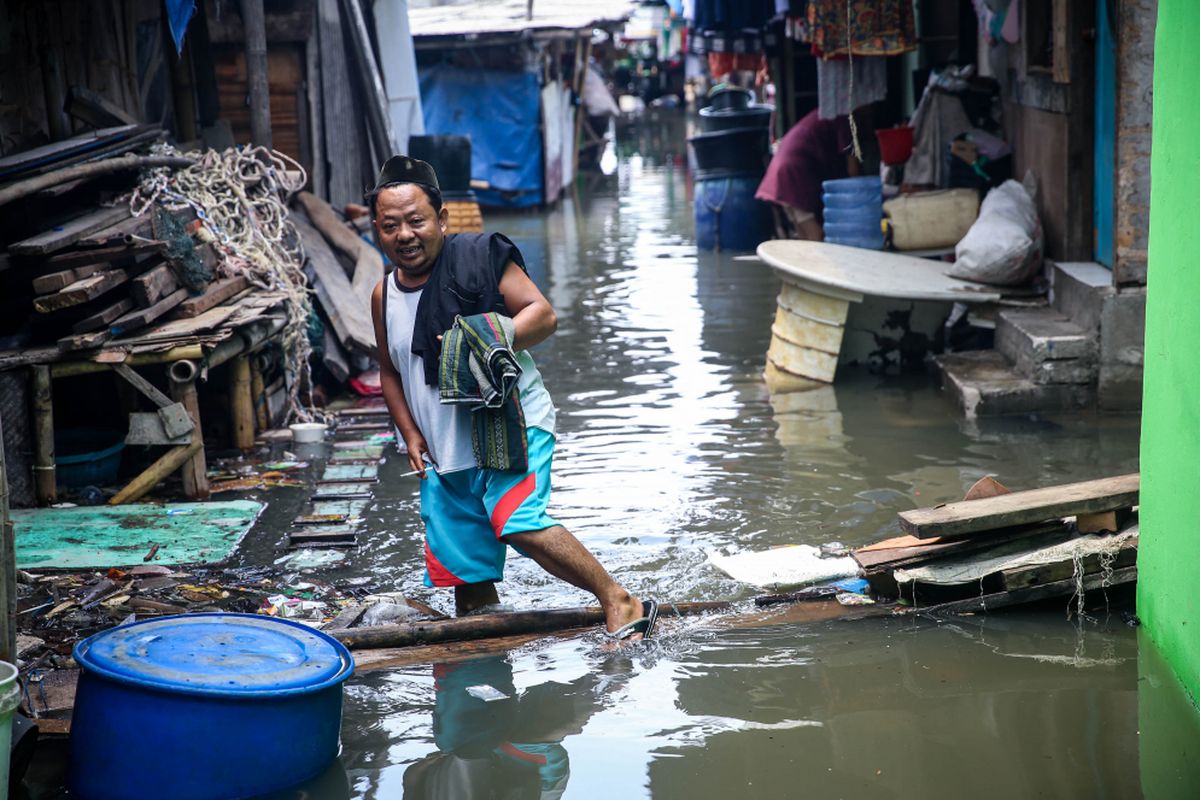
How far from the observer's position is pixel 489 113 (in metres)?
20.9

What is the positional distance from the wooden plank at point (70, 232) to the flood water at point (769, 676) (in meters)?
2.10

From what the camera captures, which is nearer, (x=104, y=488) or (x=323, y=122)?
(x=104, y=488)

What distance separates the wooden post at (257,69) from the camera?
9672 mm

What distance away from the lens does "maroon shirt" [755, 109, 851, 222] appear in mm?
13102

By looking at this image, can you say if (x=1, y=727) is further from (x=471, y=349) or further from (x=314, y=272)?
(x=314, y=272)

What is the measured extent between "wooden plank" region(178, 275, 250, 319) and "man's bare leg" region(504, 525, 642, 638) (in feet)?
11.9

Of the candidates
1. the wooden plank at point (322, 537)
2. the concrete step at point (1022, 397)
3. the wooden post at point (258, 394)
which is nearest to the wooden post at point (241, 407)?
the wooden post at point (258, 394)

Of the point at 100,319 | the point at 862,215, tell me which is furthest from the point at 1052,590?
the point at 862,215

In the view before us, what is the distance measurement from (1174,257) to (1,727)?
11.9 ft

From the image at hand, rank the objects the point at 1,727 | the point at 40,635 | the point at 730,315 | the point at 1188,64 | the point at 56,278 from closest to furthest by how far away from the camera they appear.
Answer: the point at 1,727 < the point at 1188,64 < the point at 40,635 < the point at 56,278 < the point at 730,315

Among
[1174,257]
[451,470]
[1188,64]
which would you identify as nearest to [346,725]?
[451,470]

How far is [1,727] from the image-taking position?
118 inches

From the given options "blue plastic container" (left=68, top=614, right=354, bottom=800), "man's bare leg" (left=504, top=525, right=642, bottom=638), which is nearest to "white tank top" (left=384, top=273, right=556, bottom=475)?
"man's bare leg" (left=504, top=525, right=642, bottom=638)

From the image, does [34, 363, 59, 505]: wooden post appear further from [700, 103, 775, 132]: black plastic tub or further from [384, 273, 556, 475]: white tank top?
[700, 103, 775, 132]: black plastic tub
